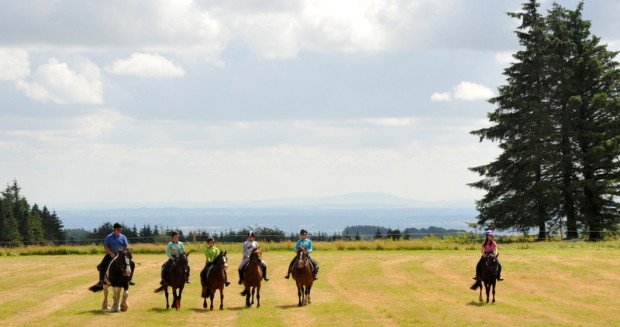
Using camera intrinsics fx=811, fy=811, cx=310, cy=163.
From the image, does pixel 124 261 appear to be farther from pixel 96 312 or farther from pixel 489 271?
pixel 489 271

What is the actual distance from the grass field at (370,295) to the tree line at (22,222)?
305 ft

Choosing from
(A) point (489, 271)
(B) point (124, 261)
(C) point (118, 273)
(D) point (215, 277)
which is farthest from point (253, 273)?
(A) point (489, 271)

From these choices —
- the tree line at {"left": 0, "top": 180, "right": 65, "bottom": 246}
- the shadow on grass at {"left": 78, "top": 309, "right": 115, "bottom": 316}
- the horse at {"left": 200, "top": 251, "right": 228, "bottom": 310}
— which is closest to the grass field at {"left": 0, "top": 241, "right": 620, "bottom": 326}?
the shadow on grass at {"left": 78, "top": 309, "right": 115, "bottom": 316}

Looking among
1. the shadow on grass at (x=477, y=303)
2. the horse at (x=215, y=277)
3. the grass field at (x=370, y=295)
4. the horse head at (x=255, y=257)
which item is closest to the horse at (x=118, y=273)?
the grass field at (x=370, y=295)

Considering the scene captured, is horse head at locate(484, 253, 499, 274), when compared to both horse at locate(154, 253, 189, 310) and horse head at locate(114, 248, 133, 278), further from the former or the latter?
horse head at locate(114, 248, 133, 278)

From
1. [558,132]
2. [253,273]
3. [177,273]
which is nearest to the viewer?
[177,273]

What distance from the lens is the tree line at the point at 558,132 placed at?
2562 inches

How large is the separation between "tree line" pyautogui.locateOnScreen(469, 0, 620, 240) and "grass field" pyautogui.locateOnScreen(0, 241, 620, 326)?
41.7 ft

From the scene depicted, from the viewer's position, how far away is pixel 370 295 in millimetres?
31781

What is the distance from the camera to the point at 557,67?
66.1 m

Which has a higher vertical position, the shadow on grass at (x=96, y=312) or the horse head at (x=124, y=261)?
the horse head at (x=124, y=261)

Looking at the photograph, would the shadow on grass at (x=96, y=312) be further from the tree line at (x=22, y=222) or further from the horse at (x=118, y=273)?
the tree line at (x=22, y=222)

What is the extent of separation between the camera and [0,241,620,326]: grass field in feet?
80.6

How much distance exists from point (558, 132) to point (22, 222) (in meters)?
114
